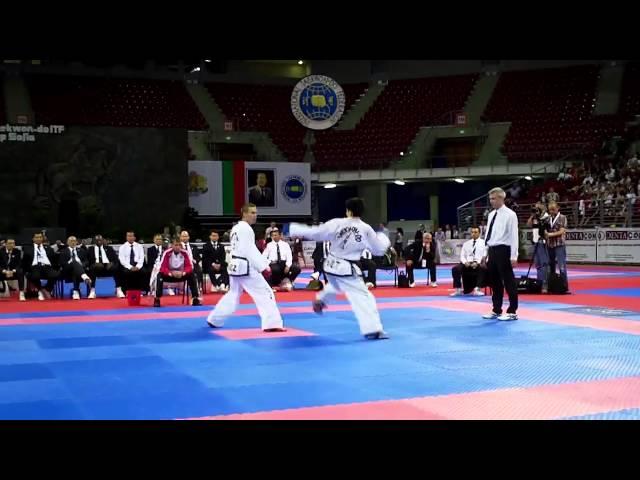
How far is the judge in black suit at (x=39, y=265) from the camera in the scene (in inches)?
538

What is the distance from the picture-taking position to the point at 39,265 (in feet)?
44.9

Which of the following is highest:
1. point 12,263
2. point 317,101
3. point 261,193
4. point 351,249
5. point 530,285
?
point 317,101

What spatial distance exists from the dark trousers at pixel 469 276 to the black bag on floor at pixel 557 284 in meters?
1.30

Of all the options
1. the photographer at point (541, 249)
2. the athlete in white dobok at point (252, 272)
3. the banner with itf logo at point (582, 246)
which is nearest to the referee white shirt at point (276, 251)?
the photographer at point (541, 249)

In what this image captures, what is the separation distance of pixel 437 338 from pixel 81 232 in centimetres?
1760

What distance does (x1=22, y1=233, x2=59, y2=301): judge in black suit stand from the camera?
44.9 ft

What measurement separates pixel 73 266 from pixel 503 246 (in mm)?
9013

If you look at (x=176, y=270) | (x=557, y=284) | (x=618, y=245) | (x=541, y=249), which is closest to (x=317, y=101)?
(x=618, y=245)

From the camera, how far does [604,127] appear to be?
105 ft

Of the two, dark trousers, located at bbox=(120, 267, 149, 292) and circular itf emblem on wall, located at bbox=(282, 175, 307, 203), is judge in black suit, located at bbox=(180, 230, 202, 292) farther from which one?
circular itf emblem on wall, located at bbox=(282, 175, 307, 203)

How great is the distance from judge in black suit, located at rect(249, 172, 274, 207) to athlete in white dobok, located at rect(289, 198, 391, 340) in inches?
776

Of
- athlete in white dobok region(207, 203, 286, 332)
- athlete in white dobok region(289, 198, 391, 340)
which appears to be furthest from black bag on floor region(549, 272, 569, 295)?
athlete in white dobok region(207, 203, 286, 332)

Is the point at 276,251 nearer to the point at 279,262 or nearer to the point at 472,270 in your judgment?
the point at 279,262
